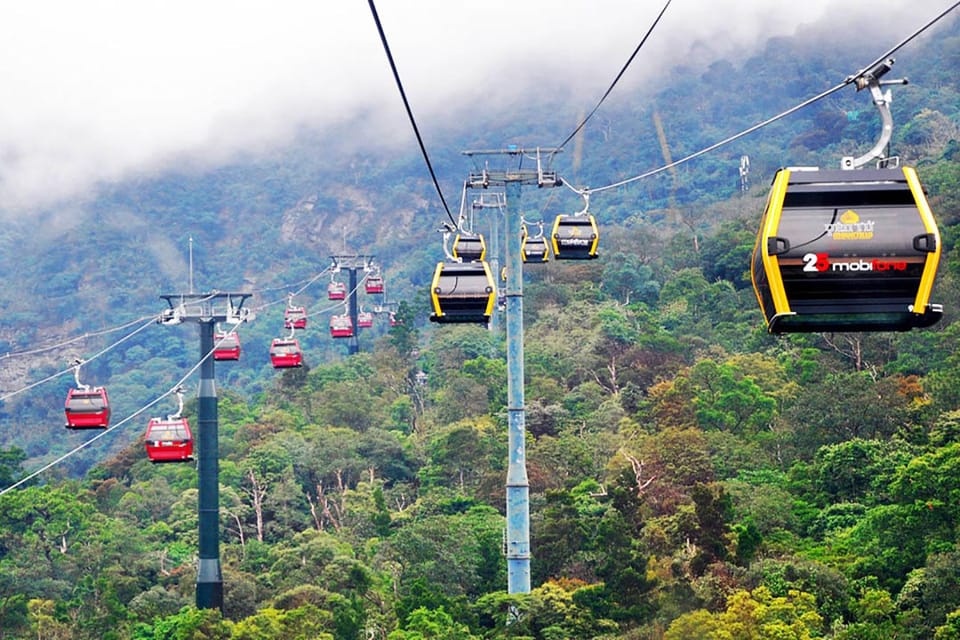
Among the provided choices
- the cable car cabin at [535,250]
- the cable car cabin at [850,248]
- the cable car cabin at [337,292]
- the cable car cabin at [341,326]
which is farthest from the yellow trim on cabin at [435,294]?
the cable car cabin at [337,292]

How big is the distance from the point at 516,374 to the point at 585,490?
11.2 m

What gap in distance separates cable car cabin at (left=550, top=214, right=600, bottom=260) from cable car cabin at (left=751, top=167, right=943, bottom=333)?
19543 millimetres

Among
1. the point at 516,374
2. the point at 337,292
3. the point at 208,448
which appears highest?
the point at 337,292

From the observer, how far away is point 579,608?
95.4 ft

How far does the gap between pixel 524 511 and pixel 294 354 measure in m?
12.5

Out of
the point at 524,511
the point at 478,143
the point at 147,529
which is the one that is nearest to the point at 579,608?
the point at 524,511

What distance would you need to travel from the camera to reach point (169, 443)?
2850 cm

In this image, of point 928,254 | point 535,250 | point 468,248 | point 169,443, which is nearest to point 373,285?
point 535,250

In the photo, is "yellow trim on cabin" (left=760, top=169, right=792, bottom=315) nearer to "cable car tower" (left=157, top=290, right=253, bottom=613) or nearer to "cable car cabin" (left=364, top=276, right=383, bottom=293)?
"cable car tower" (left=157, top=290, right=253, bottom=613)

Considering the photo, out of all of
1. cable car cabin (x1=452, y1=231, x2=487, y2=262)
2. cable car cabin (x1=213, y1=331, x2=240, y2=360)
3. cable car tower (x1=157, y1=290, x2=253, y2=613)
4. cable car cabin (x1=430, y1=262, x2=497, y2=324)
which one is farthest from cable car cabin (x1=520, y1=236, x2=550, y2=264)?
cable car cabin (x1=430, y1=262, x2=497, y2=324)

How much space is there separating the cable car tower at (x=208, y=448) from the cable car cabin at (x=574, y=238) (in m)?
7.08

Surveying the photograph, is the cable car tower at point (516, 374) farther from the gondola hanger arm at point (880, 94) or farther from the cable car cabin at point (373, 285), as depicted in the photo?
the cable car cabin at point (373, 285)

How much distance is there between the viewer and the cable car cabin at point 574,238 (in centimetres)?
2955

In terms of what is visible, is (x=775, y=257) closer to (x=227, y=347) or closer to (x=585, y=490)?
(x=227, y=347)
